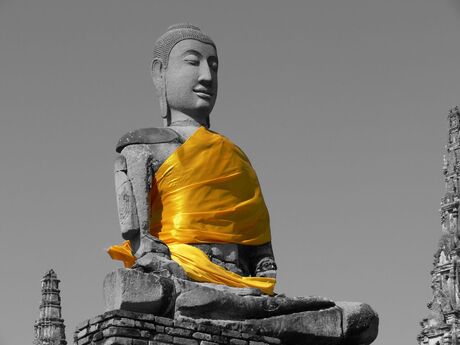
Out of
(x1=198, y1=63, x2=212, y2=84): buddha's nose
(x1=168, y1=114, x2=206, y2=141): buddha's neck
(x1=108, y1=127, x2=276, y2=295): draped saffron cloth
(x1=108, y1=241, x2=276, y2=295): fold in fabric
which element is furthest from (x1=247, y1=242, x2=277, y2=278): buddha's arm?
(x1=198, y1=63, x2=212, y2=84): buddha's nose

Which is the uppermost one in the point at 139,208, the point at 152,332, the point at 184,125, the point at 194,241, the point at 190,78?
the point at 190,78

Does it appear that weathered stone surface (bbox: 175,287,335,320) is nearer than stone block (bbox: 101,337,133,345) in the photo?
No

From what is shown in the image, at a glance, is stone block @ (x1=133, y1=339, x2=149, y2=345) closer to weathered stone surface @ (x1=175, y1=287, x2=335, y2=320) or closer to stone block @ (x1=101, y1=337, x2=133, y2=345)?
stone block @ (x1=101, y1=337, x2=133, y2=345)

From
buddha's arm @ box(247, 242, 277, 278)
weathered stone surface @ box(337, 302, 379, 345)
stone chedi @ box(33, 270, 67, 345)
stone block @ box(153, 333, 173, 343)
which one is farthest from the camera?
stone chedi @ box(33, 270, 67, 345)

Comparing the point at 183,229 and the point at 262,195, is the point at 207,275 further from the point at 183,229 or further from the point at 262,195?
the point at 262,195

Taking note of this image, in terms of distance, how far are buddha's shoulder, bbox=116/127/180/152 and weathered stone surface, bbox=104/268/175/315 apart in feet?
6.06

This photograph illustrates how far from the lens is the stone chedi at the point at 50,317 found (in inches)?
1399

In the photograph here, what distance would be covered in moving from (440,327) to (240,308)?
33.5 meters

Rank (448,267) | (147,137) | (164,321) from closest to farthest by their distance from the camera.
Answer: (164,321), (147,137), (448,267)

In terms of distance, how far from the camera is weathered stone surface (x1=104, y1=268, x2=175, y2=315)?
507 inches

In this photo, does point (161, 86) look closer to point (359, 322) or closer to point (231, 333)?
point (231, 333)

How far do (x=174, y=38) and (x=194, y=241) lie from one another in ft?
8.23

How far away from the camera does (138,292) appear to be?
1292cm

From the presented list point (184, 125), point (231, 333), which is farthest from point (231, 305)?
point (184, 125)
